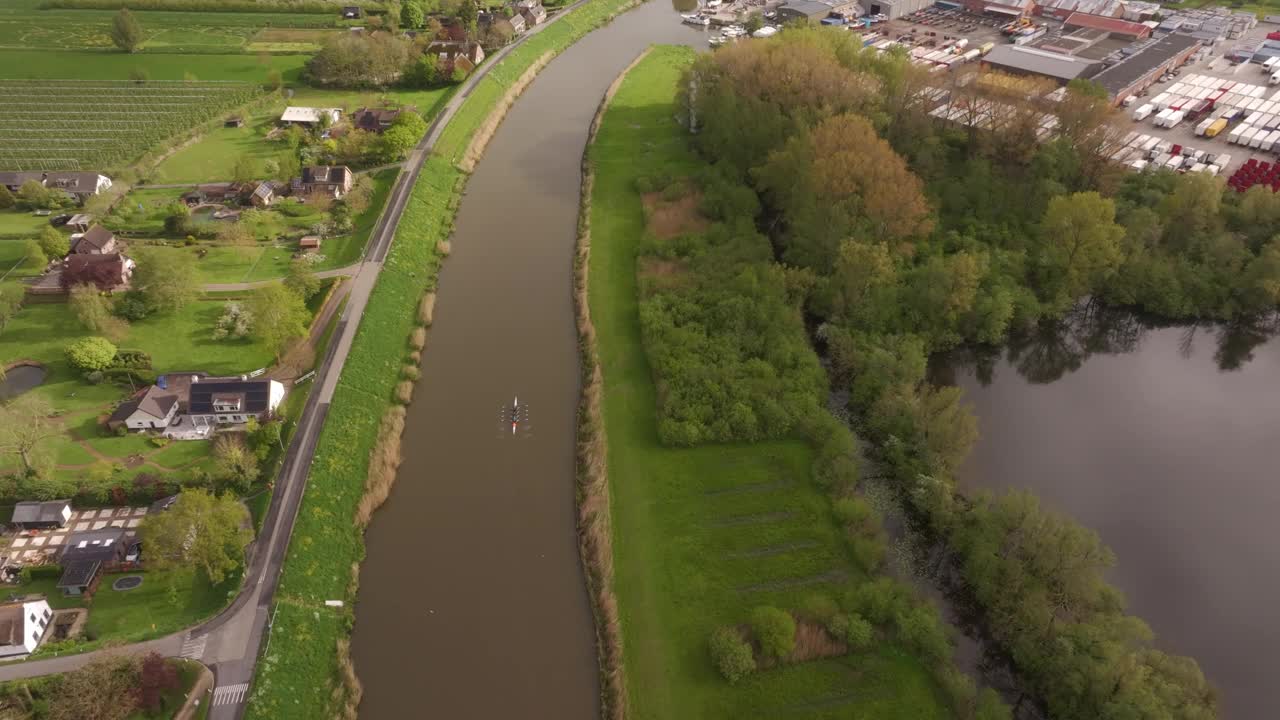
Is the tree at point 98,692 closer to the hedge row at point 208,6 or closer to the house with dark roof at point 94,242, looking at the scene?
the house with dark roof at point 94,242

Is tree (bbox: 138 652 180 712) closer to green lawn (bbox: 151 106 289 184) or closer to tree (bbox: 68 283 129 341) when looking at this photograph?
tree (bbox: 68 283 129 341)

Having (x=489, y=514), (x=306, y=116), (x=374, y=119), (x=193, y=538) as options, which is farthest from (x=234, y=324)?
(x=306, y=116)

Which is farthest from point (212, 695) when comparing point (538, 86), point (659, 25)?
point (659, 25)

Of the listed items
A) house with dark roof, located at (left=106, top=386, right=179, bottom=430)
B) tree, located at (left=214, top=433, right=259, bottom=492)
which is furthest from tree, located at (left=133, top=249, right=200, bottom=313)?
tree, located at (left=214, top=433, right=259, bottom=492)

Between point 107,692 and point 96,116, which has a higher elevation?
point 96,116

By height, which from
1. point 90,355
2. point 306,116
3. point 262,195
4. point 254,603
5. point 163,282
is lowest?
point 254,603

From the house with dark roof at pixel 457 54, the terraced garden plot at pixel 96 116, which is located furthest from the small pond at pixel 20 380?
the house with dark roof at pixel 457 54

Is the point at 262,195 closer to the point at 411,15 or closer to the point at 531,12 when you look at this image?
the point at 411,15
